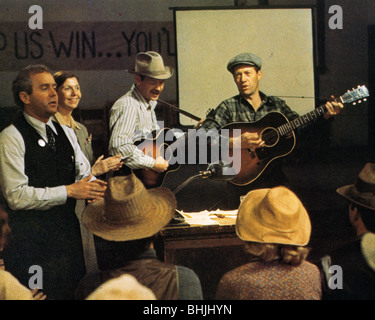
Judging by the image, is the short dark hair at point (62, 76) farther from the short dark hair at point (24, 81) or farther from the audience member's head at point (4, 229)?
the audience member's head at point (4, 229)

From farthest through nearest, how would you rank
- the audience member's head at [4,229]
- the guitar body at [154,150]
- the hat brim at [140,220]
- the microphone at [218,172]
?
the guitar body at [154,150] → the microphone at [218,172] → the audience member's head at [4,229] → the hat brim at [140,220]

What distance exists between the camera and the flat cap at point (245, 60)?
139 inches

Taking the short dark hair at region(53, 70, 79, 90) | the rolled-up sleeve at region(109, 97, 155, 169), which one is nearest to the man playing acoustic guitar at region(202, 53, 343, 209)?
the rolled-up sleeve at region(109, 97, 155, 169)

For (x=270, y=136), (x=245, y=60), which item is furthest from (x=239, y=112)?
(x=245, y=60)

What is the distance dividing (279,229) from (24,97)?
1906mm

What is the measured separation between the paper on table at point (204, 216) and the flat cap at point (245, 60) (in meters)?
1.12

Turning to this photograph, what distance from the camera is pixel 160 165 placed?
11.0ft

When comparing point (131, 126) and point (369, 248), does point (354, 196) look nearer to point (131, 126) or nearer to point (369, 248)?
point (369, 248)

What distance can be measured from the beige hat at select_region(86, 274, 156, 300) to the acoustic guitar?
4.18 feet

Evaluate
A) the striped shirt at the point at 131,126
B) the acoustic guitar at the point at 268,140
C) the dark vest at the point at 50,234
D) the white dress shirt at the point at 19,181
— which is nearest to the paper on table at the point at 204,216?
the acoustic guitar at the point at 268,140

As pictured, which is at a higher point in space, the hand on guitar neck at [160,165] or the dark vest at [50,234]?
the hand on guitar neck at [160,165]

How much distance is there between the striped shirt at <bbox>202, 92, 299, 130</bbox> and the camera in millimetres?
3475

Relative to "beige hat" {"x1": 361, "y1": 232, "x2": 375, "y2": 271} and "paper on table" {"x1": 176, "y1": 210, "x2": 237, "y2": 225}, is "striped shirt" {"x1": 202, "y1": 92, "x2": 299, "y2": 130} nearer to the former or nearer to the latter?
"paper on table" {"x1": 176, "y1": 210, "x2": 237, "y2": 225}

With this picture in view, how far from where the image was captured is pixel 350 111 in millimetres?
3545
